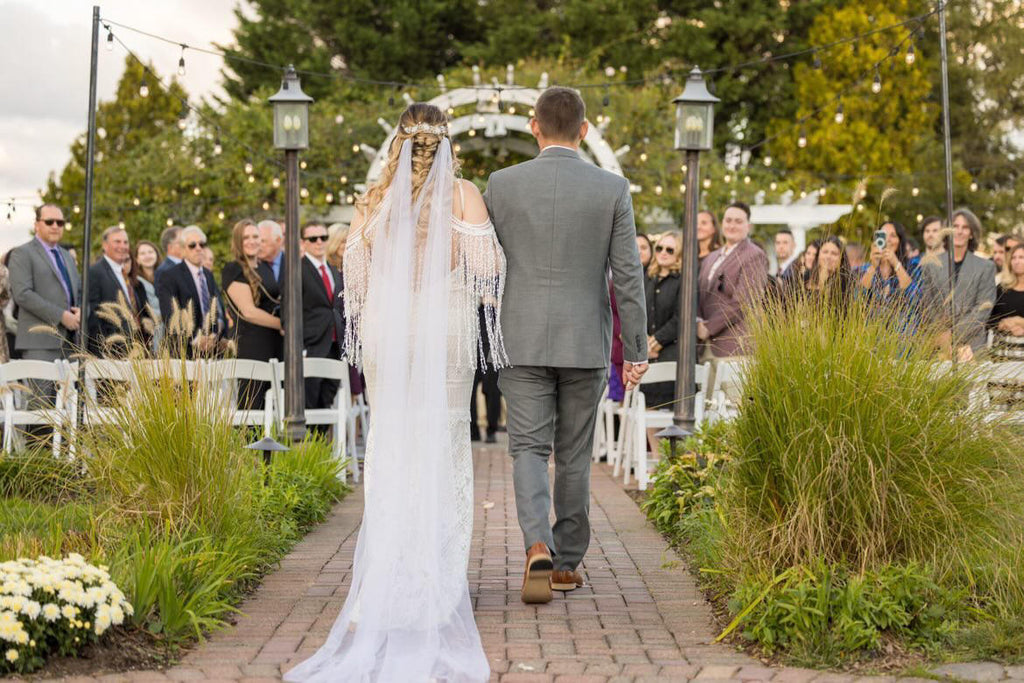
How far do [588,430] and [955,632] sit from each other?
1688 mm

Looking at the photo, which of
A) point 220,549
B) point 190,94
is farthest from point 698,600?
point 190,94

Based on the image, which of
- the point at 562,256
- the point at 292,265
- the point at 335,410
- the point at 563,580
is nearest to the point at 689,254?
the point at 292,265

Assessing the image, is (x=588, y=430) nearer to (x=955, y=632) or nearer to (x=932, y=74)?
(x=955, y=632)

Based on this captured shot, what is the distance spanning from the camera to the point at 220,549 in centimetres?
547

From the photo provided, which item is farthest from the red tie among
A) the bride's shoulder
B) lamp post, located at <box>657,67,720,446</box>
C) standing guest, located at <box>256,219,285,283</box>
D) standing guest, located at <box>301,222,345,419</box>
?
the bride's shoulder

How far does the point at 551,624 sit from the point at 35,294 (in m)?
6.51

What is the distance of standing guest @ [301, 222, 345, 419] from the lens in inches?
391

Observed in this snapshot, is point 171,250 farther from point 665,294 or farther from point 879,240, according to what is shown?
point 879,240

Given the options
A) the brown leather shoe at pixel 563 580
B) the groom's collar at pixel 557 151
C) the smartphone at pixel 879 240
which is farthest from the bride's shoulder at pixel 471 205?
the smartphone at pixel 879 240

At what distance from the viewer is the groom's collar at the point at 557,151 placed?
17.7ft

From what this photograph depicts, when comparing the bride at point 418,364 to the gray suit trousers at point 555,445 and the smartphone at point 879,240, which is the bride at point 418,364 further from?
the smartphone at point 879,240

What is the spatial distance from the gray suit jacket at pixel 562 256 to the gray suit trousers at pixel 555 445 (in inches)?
5.1

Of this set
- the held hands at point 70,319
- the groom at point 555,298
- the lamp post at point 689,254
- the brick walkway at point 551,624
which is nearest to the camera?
the brick walkway at point 551,624

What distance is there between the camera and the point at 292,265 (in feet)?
29.5
